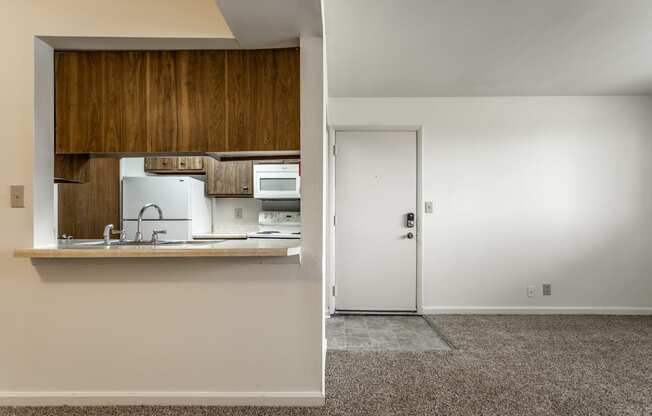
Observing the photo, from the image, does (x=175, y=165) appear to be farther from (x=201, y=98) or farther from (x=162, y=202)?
(x=201, y=98)

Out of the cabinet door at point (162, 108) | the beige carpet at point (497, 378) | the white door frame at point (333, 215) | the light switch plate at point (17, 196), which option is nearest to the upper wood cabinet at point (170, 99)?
the cabinet door at point (162, 108)

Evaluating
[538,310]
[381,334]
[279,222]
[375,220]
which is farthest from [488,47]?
[279,222]

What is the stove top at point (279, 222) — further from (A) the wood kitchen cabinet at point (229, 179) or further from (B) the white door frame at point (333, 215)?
(B) the white door frame at point (333, 215)

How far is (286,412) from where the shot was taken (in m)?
1.91

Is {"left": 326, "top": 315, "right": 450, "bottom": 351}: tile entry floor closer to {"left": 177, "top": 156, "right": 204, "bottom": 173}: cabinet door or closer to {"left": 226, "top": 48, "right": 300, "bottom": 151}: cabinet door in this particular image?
{"left": 226, "top": 48, "right": 300, "bottom": 151}: cabinet door

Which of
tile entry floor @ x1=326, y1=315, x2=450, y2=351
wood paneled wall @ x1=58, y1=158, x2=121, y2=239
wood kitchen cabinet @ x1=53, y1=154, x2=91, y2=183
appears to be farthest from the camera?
wood paneled wall @ x1=58, y1=158, x2=121, y2=239

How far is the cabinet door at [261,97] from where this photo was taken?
2074mm

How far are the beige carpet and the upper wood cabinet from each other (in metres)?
1.45

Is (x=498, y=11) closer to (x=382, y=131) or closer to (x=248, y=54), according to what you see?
(x=248, y=54)

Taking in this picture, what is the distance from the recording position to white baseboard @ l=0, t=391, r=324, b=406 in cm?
197

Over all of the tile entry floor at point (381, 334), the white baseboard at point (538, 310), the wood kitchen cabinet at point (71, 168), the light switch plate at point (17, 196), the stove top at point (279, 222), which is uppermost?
the wood kitchen cabinet at point (71, 168)

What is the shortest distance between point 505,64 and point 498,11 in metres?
0.89

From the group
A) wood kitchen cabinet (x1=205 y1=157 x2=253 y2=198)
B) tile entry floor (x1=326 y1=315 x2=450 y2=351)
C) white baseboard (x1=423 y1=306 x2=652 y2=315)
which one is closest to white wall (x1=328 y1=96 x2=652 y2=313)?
white baseboard (x1=423 y1=306 x2=652 y2=315)

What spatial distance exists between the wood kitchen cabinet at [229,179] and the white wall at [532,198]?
49.9 inches
